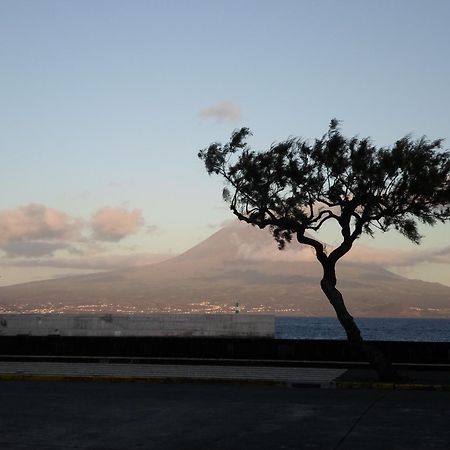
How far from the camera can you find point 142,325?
30.1m

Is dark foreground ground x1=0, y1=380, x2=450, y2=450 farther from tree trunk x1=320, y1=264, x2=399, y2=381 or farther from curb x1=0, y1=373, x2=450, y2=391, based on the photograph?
tree trunk x1=320, y1=264, x2=399, y2=381

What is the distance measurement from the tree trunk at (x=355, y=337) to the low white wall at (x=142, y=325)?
25.9 ft

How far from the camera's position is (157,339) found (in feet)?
88.1

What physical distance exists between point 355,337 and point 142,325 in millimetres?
11220

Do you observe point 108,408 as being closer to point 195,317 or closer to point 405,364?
point 405,364

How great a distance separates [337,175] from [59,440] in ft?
40.3

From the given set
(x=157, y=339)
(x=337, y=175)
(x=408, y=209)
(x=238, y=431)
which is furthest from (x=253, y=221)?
(x=238, y=431)

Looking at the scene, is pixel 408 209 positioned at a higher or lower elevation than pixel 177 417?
higher

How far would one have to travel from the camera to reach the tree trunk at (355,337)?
20688 millimetres

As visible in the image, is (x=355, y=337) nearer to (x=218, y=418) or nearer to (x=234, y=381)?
(x=234, y=381)

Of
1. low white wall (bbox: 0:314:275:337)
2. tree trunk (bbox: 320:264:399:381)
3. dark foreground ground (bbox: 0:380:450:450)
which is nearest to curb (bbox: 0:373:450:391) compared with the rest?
dark foreground ground (bbox: 0:380:450:450)

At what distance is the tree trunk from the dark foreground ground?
54.6 inches

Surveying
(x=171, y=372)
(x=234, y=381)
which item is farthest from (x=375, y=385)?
(x=171, y=372)

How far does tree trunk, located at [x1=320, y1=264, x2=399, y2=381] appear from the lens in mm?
20688
